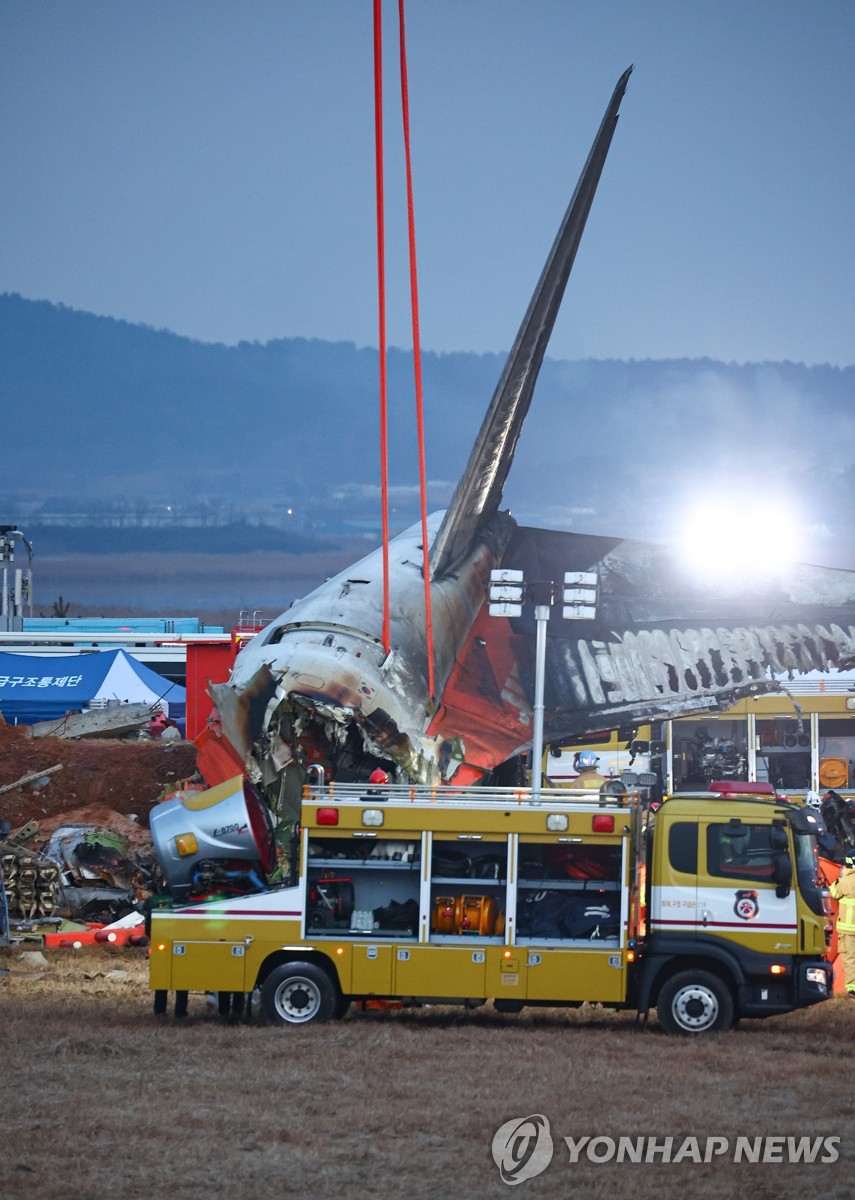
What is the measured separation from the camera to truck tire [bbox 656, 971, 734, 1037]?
14.6m

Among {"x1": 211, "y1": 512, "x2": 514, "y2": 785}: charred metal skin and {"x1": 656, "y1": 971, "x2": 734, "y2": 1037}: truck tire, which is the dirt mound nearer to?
Result: {"x1": 211, "y1": 512, "x2": 514, "y2": 785}: charred metal skin

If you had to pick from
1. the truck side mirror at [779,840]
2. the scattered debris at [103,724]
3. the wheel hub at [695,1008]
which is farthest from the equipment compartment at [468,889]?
the scattered debris at [103,724]

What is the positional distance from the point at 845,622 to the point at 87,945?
1918cm

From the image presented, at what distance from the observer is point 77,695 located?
4962cm

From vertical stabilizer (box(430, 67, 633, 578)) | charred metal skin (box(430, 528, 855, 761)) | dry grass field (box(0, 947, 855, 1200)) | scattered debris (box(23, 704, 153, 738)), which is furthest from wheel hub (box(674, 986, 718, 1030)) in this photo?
scattered debris (box(23, 704, 153, 738))

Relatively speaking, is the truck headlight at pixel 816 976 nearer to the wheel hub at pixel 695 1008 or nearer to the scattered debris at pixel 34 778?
the wheel hub at pixel 695 1008

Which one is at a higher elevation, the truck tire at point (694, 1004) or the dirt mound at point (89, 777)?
the dirt mound at point (89, 777)

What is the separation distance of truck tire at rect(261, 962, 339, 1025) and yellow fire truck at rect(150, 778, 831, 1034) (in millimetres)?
20

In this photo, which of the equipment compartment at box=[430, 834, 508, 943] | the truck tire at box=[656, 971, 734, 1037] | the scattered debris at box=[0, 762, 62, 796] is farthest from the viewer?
the scattered debris at box=[0, 762, 62, 796]

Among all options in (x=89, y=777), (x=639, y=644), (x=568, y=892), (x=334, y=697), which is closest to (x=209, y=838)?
(x=568, y=892)

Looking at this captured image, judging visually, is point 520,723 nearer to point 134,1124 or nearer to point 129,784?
point 129,784

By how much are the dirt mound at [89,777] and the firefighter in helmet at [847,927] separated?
17.1 m

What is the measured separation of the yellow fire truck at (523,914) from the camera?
14.6 m

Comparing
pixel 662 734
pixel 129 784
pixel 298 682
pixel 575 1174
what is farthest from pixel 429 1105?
pixel 662 734
